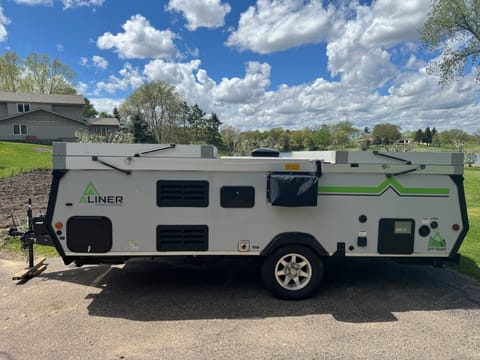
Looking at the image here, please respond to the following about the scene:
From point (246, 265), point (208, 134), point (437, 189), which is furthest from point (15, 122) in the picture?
point (437, 189)

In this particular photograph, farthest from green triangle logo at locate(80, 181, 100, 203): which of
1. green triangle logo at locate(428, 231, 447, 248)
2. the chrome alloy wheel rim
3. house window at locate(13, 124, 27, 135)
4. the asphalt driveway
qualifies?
house window at locate(13, 124, 27, 135)

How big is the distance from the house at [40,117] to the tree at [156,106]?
9148 millimetres

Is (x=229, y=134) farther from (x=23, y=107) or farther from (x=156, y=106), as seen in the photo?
(x=23, y=107)

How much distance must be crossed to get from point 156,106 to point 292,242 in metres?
53.6

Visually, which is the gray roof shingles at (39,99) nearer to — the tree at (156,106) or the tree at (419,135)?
the tree at (156,106)

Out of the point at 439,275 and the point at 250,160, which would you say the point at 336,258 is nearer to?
the point at 250,160

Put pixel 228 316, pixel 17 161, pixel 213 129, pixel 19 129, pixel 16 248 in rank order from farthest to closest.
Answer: pixel 213 129 → pixel 19 129 → pixel 17 161 → pixel 16 248 → pixel 228 316

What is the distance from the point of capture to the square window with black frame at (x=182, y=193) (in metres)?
4.61

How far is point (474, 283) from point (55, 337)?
20.1ft

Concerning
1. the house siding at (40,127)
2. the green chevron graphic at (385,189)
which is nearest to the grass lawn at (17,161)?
the house siding at (40,127)

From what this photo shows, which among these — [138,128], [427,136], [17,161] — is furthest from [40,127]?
[427,136]

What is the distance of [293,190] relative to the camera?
178 inches

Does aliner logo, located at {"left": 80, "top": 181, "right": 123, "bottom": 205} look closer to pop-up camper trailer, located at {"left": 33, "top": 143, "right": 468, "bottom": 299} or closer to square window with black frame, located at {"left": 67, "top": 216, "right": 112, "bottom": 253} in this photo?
pop-up camper trailer, located at {"left": 33, "top": 143, "right": 468, "bottom": 299}

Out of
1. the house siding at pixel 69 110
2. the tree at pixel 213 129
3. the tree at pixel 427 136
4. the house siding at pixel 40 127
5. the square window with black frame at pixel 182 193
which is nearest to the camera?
the square window with black frame at pixel 182 193
